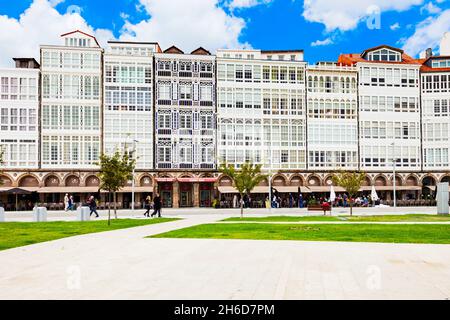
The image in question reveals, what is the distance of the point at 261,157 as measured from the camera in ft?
200

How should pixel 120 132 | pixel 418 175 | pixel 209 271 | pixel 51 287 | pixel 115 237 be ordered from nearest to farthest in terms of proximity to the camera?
pixel 51 287
pixel 209 271
pixel 115 237
pixel 120 132
pixel 418 175

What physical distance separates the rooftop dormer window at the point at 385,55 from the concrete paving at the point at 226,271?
54964 mm

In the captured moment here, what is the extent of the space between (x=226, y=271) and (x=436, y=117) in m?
60.9

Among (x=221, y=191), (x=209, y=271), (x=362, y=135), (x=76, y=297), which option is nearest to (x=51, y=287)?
(x=76, y=297)

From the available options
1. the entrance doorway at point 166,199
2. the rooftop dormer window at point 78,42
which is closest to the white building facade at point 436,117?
the entrance doorway at point 166,199

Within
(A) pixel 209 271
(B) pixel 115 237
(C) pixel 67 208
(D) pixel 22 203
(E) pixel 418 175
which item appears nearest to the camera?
(A) pixel 209 271

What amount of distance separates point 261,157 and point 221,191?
7593mm

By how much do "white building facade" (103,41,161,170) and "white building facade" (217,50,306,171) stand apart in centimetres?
896

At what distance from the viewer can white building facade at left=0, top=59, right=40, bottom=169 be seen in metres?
55.2

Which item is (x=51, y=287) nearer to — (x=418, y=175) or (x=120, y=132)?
(x=120, y=132)

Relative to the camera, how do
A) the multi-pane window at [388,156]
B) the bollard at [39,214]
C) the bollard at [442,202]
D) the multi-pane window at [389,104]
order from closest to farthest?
the bollard at [39,214] → the bollard at [442,202] → the multi-pane window at [388,156] → the multi-pane window at [389,104]

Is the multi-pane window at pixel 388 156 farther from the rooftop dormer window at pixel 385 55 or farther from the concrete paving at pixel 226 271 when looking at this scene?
the concrete paving at pixel 226 271

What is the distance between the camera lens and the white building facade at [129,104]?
57.9 meters

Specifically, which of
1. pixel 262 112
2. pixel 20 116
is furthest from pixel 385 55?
pixel 20 116
